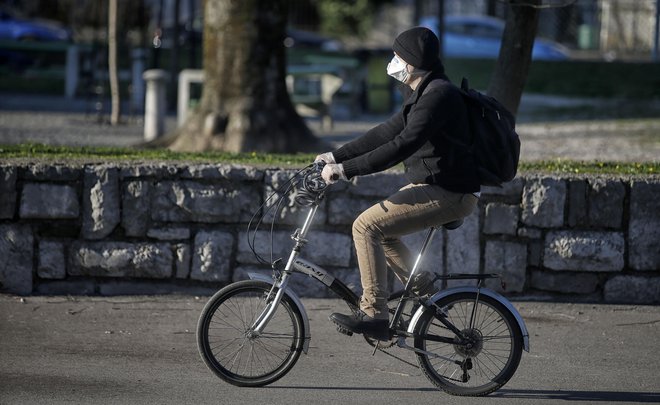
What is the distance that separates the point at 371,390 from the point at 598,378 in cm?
131

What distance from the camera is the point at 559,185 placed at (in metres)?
7.66

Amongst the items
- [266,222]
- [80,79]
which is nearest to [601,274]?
[266,222]

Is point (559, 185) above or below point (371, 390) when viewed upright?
above

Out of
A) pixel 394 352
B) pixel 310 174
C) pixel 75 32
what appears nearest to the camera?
pixel 310 174

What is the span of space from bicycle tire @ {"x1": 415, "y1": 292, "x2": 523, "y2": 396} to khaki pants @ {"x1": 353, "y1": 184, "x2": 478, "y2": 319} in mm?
289

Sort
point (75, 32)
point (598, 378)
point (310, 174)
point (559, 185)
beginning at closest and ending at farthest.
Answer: point (310, 174)
point (598, 378)
point (559, 185)
point (75, 32)

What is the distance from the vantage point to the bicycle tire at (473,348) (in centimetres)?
566

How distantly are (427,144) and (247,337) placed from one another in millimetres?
1393

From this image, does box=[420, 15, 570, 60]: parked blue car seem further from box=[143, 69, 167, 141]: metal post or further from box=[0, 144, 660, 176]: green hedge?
box=[0, 144, 660, 176]: green hedge

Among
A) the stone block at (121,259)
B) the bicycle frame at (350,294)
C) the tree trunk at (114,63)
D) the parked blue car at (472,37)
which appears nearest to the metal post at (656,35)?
the parked blue car at (472,37)

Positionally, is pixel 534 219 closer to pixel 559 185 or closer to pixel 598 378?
pixel 559 185

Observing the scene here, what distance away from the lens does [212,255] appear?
7703mm

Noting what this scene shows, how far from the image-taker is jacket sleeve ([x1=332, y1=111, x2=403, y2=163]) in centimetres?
565

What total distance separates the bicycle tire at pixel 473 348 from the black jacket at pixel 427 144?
627 millimetres
